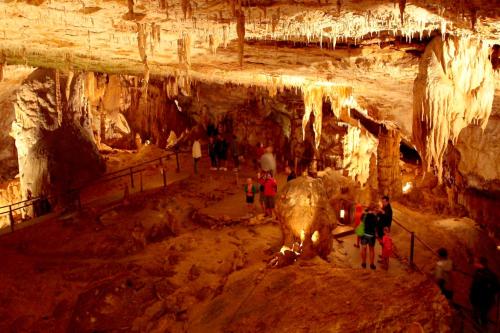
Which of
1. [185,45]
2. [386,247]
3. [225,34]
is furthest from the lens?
[386,247]

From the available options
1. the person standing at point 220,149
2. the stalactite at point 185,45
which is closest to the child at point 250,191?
the person standing at point 220,149

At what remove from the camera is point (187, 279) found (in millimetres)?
8242

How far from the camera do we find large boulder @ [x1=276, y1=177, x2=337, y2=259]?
324 inches

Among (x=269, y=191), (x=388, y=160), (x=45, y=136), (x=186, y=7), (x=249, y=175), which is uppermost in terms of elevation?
(x=186, y=7)

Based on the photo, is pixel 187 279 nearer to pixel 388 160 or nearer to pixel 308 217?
pixel 308 217

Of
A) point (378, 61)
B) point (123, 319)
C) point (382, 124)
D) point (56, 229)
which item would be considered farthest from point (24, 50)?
point (382, 124)

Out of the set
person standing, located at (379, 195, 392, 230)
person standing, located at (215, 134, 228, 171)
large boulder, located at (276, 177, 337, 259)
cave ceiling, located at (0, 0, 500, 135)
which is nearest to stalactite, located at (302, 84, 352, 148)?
cave ceiling, located at (0, 0, 500, 135)

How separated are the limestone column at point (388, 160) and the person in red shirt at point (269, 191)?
5.90 meters

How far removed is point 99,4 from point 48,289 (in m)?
5.97

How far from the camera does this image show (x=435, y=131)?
241 inches

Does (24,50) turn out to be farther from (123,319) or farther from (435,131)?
(435,131)

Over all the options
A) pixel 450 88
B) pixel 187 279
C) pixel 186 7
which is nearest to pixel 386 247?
pixel 450 88

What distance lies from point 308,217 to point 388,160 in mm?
7481

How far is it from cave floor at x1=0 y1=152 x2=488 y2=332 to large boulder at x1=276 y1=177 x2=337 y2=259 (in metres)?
0.60
